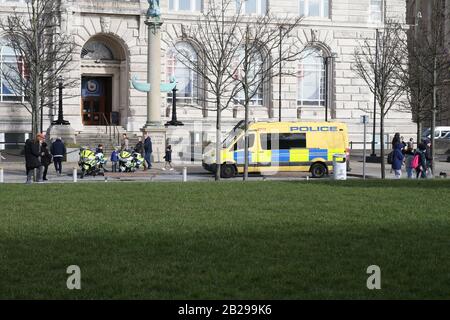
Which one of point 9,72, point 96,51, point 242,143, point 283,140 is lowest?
point 242,143

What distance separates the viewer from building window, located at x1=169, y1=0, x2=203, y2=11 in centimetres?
5688

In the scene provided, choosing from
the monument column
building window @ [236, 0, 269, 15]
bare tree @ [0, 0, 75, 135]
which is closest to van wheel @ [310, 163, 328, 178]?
the monument column

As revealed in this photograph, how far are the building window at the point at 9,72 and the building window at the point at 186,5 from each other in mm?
10218

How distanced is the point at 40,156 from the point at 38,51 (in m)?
10.8

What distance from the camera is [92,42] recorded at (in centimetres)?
5662

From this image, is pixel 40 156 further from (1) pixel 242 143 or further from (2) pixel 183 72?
(2) pixel 183 72

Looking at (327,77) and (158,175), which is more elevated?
(327,77)

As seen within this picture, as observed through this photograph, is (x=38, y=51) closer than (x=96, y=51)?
Yes

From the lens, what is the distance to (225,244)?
13.2 meters

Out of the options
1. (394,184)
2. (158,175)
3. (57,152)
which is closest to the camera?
(394,184)

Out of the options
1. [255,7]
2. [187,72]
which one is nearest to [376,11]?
[255,7]

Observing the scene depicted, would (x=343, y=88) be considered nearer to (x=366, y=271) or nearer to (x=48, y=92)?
(x=48, y=92)

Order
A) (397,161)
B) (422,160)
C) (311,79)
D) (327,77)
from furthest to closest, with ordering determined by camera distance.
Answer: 1. (311,79)
2. (327,77)
3. (397,161)
4. (422,160)
